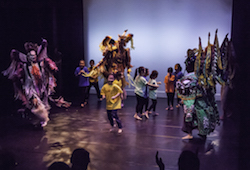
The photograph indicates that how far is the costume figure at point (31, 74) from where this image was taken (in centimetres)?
470

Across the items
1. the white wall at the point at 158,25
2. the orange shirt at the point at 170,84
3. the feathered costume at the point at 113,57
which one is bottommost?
the orange shirt at the point at 170,84

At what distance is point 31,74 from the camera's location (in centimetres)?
473

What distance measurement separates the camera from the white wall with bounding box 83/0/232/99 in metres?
8.08

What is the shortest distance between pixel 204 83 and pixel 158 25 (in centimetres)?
529

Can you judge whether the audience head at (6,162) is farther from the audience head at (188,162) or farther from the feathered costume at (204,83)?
the feathered costume at (204,83)

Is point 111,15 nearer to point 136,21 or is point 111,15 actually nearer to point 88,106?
point 136,21

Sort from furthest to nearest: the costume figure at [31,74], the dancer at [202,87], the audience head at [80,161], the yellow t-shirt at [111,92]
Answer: the costume figure at [31,74] → the yellow t-shirt at [111,92] → the dancer at [202,87] → the audience head at [80,161]

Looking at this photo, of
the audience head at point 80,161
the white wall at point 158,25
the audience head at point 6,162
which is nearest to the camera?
the audience head at point 80,161

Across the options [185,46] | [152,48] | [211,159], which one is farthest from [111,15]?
[211,159]

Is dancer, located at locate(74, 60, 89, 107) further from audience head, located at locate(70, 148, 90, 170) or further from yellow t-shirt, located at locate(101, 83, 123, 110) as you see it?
audience head, located at locate(70, 148, 90, 170)

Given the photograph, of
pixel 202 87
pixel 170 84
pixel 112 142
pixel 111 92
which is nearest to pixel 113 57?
pixel 111 92

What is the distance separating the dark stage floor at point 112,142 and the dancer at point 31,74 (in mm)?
591

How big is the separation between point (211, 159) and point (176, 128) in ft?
5.33

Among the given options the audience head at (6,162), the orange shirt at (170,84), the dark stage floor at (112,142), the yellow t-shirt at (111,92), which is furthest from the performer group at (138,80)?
the audience head at (6,162)
